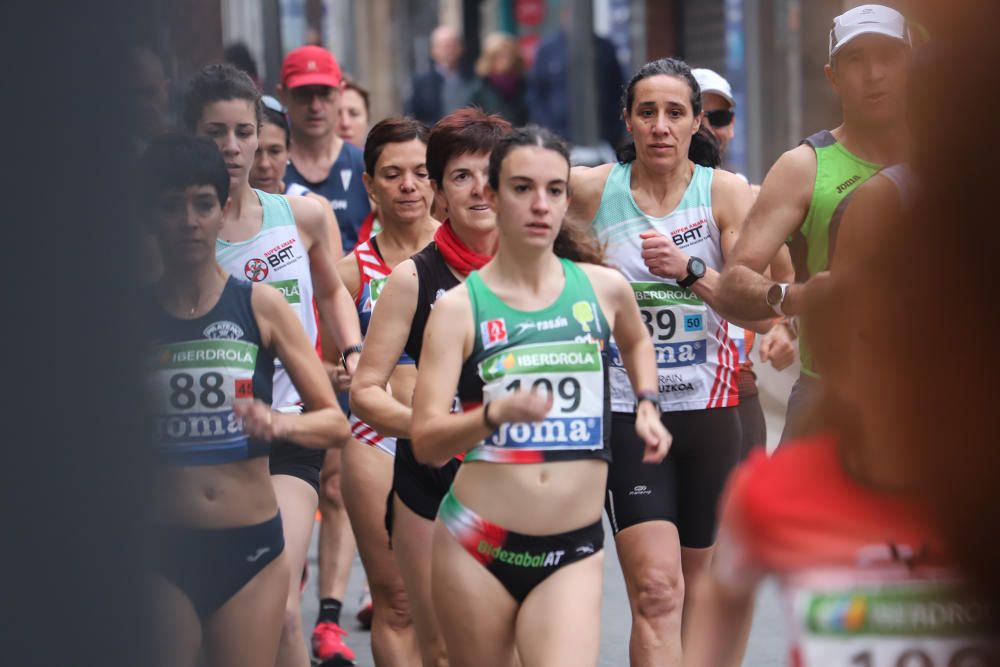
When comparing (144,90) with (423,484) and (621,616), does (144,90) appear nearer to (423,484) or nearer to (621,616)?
(423,484)

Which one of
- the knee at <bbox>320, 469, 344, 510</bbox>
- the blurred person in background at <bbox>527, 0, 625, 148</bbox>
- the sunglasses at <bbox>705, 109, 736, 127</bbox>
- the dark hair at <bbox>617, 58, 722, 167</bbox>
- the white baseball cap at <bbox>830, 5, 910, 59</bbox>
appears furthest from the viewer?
the blurred person in background at <bbox>527, 0, 625, 148</bbox>

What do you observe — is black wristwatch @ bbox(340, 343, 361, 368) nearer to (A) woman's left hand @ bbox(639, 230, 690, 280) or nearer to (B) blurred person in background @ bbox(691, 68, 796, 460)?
(A) woman's left hand @ bbox(639, 230, 690, 280)

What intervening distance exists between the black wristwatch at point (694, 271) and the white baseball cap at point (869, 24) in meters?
0.76

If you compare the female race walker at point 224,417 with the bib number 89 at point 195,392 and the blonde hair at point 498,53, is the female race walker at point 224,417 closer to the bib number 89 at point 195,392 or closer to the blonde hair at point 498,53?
the bib number 89 at point 195,392

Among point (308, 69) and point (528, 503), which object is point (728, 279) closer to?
point (528, 503)

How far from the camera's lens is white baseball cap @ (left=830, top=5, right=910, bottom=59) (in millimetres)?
5160

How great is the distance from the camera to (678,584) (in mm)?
5605

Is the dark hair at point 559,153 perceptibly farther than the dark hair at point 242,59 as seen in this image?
No

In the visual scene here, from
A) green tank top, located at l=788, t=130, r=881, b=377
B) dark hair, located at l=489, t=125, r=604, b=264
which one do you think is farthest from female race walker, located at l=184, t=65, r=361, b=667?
green tank top, located at l=788, t=130, r=881, b=377

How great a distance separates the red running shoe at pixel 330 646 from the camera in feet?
23.2

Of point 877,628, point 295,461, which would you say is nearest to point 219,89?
point 295,461

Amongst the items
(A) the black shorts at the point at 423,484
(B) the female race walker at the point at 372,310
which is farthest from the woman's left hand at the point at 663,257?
(B) the female race walker at the point at 372,310

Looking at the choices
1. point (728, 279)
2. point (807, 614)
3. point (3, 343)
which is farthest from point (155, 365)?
point (728, 279)

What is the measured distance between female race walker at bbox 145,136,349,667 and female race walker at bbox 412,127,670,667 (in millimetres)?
419
